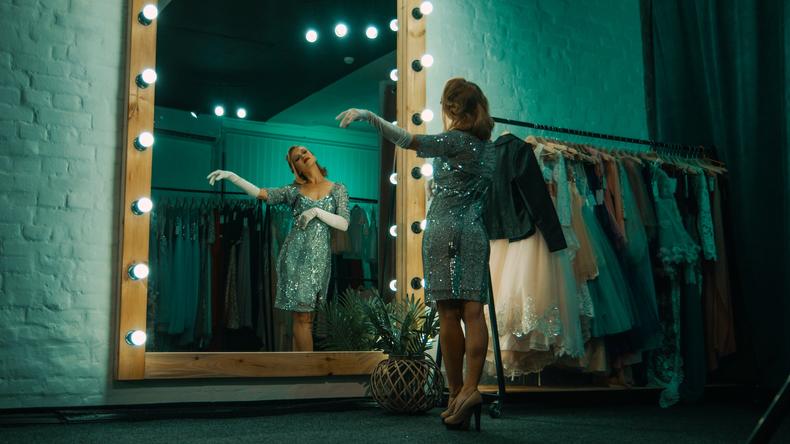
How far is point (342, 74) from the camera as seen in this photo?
3.89 m

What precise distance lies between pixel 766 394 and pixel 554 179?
57.2 inches

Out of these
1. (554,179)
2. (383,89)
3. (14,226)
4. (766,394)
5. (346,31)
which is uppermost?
(346,31)

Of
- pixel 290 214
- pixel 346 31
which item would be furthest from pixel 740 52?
pixel 290 214

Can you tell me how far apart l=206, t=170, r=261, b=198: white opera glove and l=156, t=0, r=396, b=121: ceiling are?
0.91ft

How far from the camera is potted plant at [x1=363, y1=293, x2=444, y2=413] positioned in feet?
10.2

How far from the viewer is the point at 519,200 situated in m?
3.60

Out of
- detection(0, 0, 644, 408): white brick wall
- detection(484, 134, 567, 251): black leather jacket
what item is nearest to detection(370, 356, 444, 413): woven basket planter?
detection(0, 0, 644, 408): white brick wall

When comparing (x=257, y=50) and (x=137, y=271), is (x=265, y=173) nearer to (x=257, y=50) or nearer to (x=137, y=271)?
(x=257, y=50)

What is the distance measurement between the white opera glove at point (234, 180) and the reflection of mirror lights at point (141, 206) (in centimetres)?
30

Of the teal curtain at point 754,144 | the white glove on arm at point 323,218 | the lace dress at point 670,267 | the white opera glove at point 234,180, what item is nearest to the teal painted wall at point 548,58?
the teal curtain at point 754,144

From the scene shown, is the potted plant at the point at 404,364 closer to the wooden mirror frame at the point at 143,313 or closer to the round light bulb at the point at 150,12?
the wooden mirror frame at the point at 143,313

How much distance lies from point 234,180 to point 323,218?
472 mm

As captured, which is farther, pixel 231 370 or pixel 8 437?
pixel 231 370

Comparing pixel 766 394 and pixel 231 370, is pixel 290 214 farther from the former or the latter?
pixel 766 394
